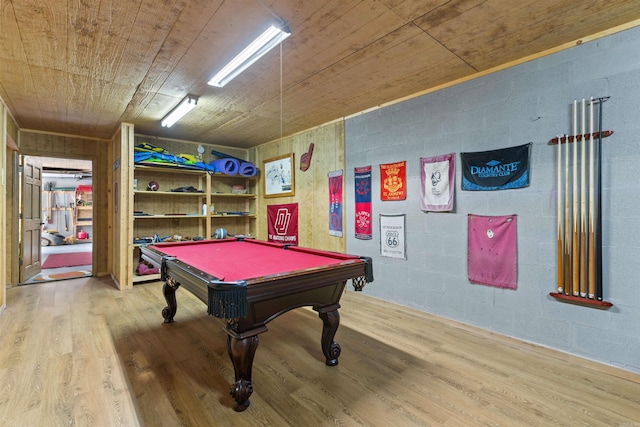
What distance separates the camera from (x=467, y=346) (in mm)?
2654

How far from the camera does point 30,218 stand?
5203 millimetres

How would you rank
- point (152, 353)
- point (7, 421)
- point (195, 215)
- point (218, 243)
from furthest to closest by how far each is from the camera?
point (195, 215) < point (218, 243) < point (152, 353) < point (7, 421)

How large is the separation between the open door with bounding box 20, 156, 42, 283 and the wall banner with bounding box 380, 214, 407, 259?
18.7ft

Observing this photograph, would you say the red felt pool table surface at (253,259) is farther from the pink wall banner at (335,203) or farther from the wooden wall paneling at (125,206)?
the wooden wall paneling at (125,206)

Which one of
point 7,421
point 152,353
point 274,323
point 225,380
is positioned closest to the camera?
point 7,421

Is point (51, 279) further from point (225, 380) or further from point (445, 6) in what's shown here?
point (445, 6)

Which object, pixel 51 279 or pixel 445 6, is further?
pixel 51 279

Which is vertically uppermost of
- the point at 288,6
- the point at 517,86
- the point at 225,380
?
the point at 288,6

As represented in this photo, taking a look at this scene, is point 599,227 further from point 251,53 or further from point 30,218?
point 30,218

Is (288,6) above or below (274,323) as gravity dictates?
above

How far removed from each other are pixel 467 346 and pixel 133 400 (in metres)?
2.58

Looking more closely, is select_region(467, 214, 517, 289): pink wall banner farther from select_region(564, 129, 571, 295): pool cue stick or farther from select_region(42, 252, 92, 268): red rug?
select_region(42, 252, 92, 268): red rug

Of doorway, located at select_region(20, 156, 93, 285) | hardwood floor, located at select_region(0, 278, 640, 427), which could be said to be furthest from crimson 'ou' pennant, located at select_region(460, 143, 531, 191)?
doorway, located at select_region(20, 156, 93, 285)

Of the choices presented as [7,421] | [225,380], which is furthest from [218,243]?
[7,421]
